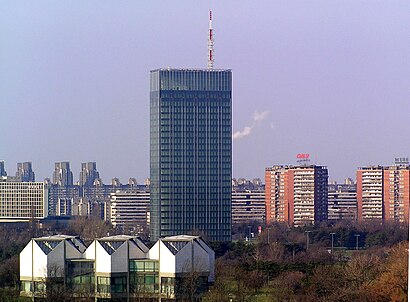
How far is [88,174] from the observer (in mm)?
153625

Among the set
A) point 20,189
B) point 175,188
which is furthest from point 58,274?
point 20,189

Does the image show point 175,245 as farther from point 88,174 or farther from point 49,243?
point 88,174

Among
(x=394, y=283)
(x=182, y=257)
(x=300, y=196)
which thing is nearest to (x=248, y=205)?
(x=300, y=196)

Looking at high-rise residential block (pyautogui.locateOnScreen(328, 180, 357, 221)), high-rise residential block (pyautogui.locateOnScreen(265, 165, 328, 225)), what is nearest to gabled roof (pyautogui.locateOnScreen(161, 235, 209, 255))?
high-rise residential block (pyautogui.locateOnScreen(265, 165, 328, 225))

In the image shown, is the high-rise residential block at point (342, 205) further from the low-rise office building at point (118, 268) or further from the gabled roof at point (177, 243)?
the low-rise office building at point (118, 268)

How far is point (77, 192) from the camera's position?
147 metres

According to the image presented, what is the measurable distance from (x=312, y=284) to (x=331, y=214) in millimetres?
70236

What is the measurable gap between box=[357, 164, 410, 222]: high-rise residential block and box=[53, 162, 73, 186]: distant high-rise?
5431 cm

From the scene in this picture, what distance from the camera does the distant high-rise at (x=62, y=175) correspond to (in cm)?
15088

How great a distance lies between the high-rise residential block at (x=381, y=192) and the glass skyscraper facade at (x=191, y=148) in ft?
63.7

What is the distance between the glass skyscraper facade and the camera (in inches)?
3310

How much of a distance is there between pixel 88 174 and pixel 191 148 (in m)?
69.8

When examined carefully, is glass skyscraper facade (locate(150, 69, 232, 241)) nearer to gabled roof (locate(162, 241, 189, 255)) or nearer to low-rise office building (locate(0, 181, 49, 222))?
low-rise office building (locate(0, 181, 49, 222))

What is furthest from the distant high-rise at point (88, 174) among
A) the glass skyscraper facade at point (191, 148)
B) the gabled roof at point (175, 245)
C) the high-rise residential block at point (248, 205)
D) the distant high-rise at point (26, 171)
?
the gabled roof at point (175, 245)
